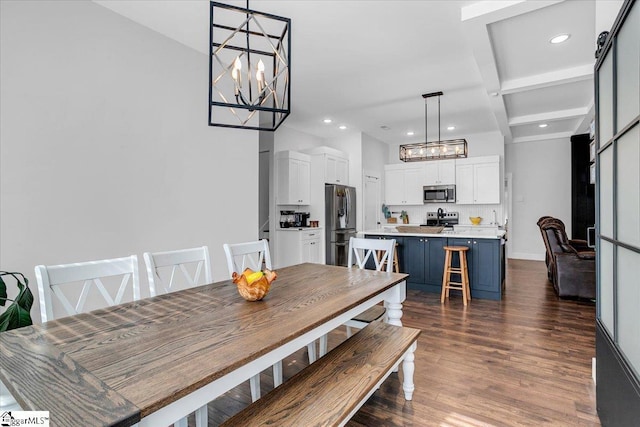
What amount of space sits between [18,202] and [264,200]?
4547 millimetres

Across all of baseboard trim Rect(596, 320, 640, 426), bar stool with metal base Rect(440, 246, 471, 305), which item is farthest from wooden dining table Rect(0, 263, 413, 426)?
bar stool with metal base Rect(440, 246, 471, 305)

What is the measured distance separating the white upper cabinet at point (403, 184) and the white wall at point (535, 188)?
2.19m

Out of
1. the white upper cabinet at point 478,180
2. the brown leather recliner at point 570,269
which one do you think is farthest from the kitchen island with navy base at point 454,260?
the white upper cabinet at point 478,180

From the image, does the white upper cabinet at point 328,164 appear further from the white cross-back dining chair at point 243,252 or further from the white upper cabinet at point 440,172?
the white cross-back dining chair at point 243,252

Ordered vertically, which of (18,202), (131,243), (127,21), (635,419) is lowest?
(635,419)

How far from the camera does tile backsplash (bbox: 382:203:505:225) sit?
7059mm

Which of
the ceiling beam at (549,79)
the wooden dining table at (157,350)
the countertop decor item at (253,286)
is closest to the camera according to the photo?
the wooden dining table at (157,350)

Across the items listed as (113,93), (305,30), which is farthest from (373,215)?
(113,93)

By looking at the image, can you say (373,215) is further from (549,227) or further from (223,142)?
(223,142)

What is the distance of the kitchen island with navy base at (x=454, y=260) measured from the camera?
436 cm

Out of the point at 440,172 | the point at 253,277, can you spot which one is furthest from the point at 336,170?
the point at 253,277

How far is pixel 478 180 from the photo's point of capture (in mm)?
6934

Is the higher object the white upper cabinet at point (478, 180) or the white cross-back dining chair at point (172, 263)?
the white upper cabinet at point (478, 180)

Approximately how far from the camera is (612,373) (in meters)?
1.62
